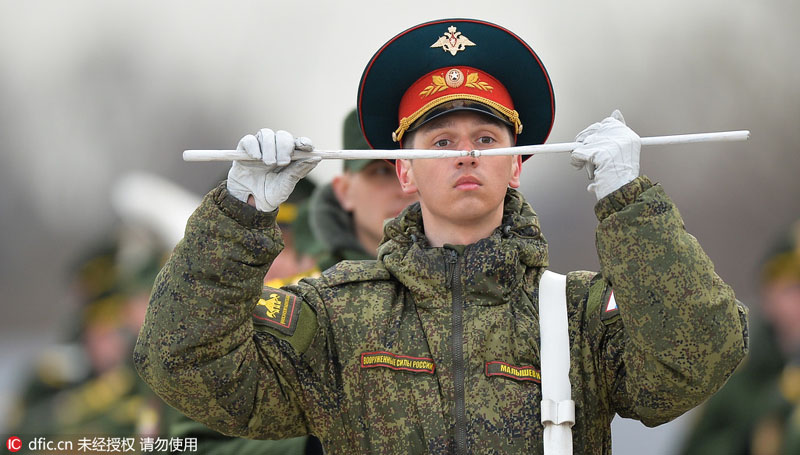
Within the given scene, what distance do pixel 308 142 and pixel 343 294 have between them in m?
0.49

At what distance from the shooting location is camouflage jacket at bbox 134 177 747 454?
10.2 ft

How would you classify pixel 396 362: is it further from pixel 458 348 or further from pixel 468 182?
pixel 468 182

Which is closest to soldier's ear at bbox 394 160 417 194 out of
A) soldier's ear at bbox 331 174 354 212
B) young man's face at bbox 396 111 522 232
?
young man's face at bbox 396 111 522 232

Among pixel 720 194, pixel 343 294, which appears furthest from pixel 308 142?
pixel 720 194

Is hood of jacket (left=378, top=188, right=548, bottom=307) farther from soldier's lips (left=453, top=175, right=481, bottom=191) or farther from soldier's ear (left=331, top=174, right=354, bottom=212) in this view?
soldier's ear (left=331, top=174, right=354, bottom=212)

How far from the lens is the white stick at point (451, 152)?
323 cm

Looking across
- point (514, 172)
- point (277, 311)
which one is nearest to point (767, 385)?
point (514, 172)

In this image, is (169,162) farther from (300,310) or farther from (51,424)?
(300,310)

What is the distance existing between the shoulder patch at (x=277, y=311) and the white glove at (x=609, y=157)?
0.92 m

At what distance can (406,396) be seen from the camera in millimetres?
3344

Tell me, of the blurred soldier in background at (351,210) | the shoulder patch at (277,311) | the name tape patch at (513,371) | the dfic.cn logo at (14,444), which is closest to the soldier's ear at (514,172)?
the name tape patch at (513,371)

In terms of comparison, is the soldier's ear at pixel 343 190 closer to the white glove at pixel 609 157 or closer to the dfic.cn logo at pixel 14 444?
the white glove at pixel 609 157

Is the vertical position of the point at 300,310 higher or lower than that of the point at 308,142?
lower

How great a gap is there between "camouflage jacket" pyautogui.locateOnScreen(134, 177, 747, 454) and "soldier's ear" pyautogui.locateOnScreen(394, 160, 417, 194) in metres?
0.23
